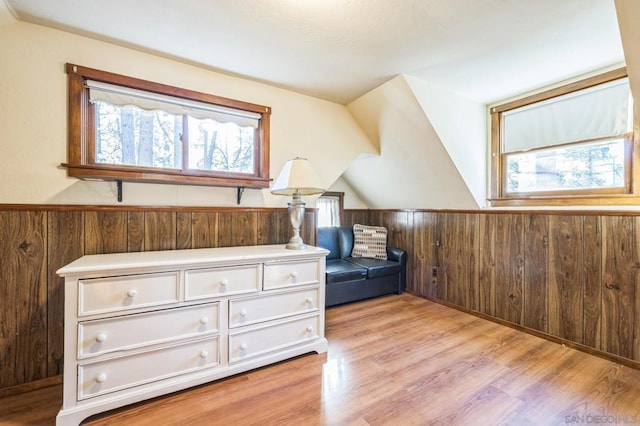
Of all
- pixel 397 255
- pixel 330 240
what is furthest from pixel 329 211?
pixel 397 255

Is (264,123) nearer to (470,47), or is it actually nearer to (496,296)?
(470,47)

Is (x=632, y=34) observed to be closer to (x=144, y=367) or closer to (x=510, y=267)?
(x=510, y=267)

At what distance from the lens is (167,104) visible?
2.09 meters

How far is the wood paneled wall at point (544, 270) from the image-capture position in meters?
2.00

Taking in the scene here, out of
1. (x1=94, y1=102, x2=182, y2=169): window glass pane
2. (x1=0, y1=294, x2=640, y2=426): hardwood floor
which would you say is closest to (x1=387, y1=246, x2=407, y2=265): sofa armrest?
(x1=0, y1=294, x2=640, y2=426): hardwood floor

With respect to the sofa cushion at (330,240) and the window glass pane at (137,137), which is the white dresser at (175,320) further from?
the sofa cushion at (330,240)

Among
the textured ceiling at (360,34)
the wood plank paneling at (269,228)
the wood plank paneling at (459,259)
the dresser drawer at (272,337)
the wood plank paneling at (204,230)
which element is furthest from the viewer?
the wood plank paneling at (459,259)

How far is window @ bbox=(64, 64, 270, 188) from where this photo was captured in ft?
6.05

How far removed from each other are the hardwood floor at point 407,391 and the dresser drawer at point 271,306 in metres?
0.36

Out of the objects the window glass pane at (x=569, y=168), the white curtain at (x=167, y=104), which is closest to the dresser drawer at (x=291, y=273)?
the white curtain at (x=167, y=104)

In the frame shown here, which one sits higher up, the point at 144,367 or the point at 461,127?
the point at 461,127

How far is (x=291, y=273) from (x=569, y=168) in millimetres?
2603

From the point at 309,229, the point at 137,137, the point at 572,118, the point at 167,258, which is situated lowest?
the point at 167,258

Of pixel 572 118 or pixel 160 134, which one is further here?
pixel 572 118
